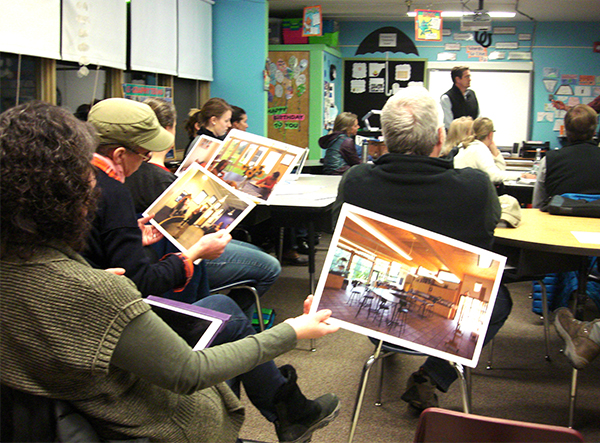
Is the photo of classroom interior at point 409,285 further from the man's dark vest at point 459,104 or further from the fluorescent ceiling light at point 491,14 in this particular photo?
the fluorescent ceiling light at point 491,14

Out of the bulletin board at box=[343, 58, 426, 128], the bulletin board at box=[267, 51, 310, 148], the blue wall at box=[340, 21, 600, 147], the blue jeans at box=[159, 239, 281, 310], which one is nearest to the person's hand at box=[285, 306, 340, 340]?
the blue jeans at box=[159, 239, 281, 310]

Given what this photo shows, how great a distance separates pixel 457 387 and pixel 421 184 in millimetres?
1195

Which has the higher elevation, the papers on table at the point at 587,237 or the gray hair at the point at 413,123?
the gray hair at the point at 413,123

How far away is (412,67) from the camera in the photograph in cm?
939

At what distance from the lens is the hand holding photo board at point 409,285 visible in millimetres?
1293

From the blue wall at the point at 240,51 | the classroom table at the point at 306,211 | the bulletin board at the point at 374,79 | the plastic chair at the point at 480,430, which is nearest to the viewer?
the plastic chair at the point at 480,430

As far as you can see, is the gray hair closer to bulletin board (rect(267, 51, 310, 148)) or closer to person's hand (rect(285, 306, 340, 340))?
person's hand (rect(285, 306, 340, 340))

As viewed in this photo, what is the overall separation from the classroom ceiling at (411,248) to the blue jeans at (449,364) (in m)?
0.61

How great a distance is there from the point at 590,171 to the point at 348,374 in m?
1.77

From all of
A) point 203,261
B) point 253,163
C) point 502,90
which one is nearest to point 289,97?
point 502,90

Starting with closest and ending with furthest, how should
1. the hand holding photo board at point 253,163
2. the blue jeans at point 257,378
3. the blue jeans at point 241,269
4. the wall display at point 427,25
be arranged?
the blue jeans at point 257,378
the hand holding photo board at point 253,163
the blue jeans at point 241,269
the wall display at point 427,25

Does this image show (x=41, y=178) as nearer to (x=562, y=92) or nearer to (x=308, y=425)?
(x=308, y=425)

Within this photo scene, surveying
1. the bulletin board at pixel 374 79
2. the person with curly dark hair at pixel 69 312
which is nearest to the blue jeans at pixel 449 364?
the person with curly dark hair at pixel 69 312

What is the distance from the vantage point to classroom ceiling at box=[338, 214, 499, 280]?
132 cm
